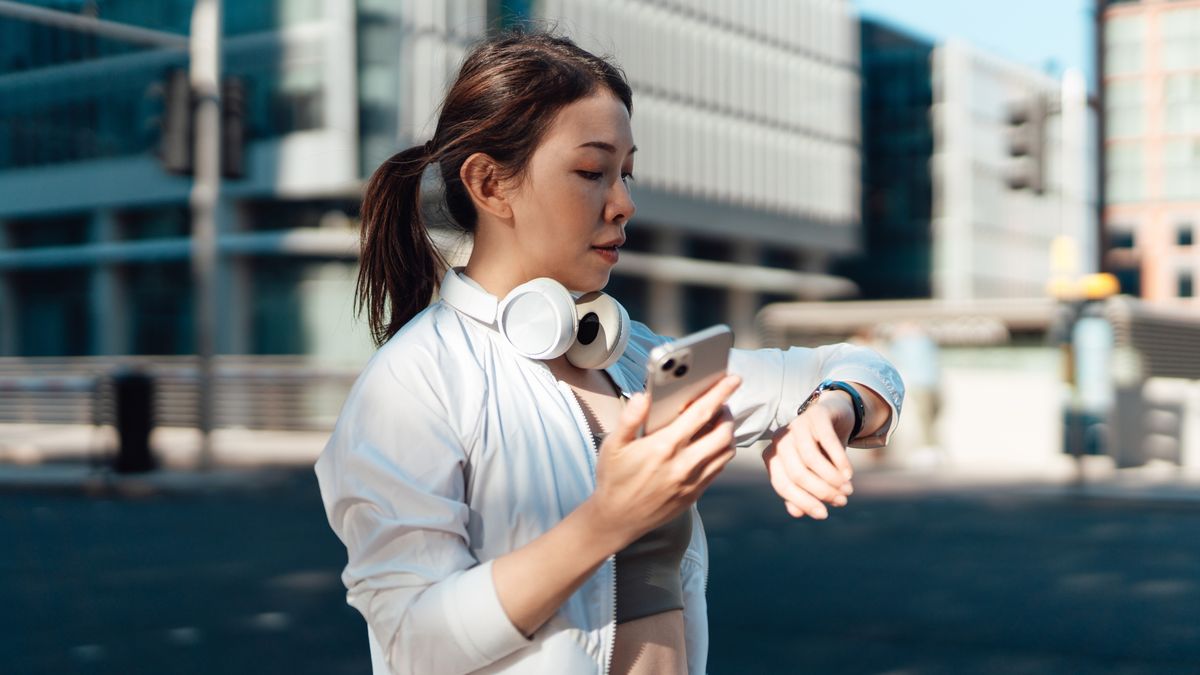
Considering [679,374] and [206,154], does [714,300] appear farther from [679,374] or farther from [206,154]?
[679,374]

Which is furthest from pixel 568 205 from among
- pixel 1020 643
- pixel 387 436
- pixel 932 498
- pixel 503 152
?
pixel 932 498

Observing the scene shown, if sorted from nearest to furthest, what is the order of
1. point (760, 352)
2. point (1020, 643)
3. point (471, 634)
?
point (471, 634), point (760, 352), point (1020, 643)

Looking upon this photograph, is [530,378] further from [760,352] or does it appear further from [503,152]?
[760,352]

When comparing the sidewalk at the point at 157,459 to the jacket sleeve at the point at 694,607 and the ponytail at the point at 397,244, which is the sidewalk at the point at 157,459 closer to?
the ponytail at the point at 397,244

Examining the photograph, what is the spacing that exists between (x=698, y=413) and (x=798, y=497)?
0.23 metres

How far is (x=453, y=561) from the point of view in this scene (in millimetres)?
1445

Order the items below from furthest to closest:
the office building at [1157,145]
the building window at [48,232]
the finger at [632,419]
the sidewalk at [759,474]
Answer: the office building at [1157,145] → the building window at [48,232] → the sidewalk at [759,474] → the finger at [632,419]

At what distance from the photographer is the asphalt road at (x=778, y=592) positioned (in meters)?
6.46

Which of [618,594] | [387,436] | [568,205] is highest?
[568,205]

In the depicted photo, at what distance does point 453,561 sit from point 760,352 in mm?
646

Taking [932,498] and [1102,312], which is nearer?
[932,498]

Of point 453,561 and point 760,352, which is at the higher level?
point 760,352

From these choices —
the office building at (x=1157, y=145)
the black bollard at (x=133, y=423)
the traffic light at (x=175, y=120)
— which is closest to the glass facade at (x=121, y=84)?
the black bollard at (x=133, y=423)

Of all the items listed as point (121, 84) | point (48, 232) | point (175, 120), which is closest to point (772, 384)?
point (175, 120)
